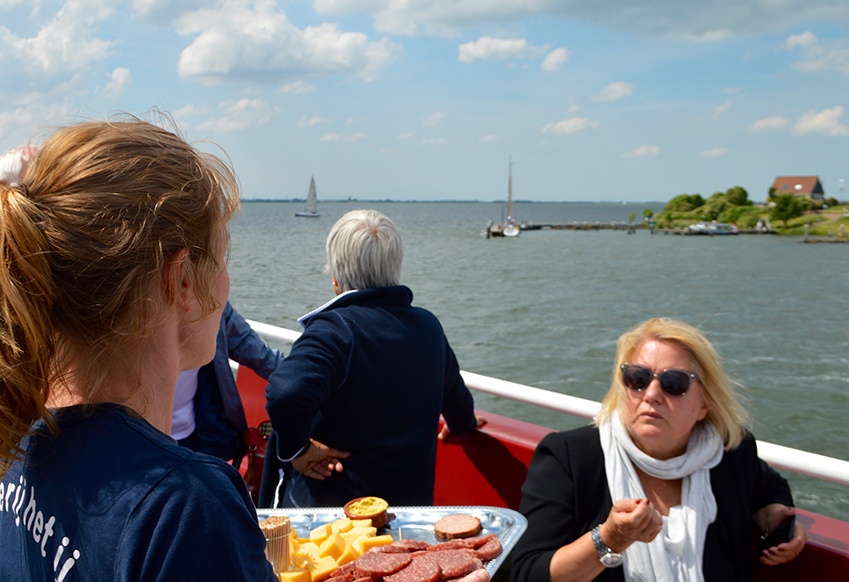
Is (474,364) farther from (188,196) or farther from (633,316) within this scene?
(188,196)

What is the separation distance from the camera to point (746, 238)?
3570 inches

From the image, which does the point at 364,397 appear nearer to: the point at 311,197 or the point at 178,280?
the point at 178,280

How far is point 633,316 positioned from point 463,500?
27.5 meters

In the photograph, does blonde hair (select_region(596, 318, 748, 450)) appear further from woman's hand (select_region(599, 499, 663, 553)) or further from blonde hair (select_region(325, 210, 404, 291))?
blonde hair (select_region(325, 210, 404, 291))

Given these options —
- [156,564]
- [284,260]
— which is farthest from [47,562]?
[284,260]

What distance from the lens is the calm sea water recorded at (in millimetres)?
15648

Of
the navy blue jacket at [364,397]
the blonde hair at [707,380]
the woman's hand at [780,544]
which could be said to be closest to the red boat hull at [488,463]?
the navy blue jacket at [364,397]

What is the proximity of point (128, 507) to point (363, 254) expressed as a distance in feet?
6.13

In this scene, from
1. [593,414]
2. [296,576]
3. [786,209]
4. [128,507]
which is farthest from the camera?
[786,209]

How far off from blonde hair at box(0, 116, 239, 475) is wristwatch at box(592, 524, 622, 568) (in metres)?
1.70

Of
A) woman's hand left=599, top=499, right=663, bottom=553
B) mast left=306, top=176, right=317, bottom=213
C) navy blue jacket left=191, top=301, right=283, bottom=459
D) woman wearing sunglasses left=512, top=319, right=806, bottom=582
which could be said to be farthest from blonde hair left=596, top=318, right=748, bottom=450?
mast left=306, top=176, right=317, bottom=213

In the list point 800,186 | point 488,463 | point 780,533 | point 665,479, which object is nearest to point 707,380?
point 665,479

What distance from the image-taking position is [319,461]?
2.68 meters

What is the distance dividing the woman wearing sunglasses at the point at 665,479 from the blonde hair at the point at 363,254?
32.7 inches
